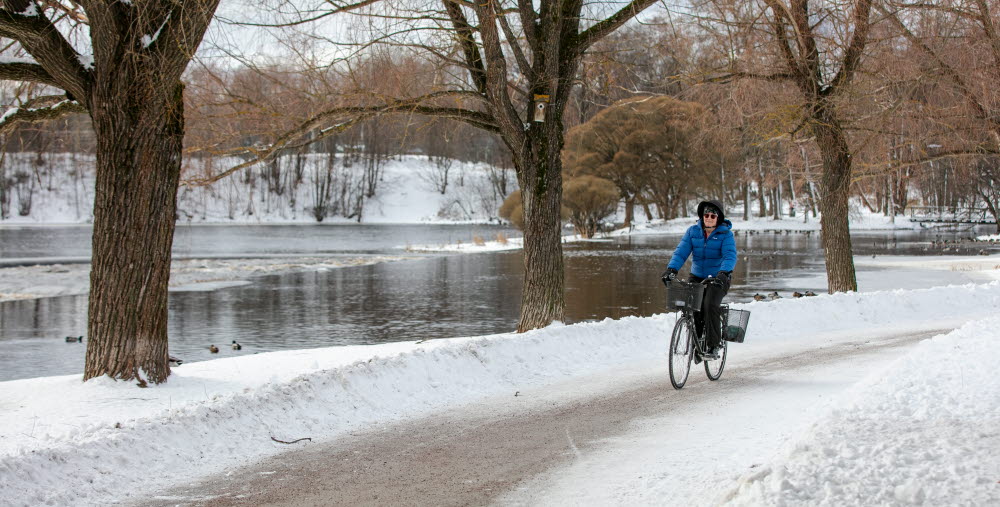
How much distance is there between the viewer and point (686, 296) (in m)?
8.83

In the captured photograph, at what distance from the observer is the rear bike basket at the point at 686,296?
882cm

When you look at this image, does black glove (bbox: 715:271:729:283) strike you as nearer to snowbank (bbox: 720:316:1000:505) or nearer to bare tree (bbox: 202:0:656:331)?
snowbank (bbox: 720:316:1000:505)

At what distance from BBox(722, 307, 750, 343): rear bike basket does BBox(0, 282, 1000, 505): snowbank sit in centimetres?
171

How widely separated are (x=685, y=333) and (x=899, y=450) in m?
3.72

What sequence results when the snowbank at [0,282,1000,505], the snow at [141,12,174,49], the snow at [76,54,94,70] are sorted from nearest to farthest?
the snowbank at [0,282,1000,505] < the snow at [141,12,174,49] < the snow at [76,54,94,70]

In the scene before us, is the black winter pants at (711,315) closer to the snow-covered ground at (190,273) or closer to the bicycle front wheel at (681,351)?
the bicycle front wheel at (681,351)

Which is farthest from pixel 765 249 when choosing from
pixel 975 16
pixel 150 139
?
pixel 150 139

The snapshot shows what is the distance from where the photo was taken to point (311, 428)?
24.1 ft

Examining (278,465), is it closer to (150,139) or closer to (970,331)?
(150,139)

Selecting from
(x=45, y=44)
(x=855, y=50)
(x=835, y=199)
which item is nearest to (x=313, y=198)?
(x=835, y=199)

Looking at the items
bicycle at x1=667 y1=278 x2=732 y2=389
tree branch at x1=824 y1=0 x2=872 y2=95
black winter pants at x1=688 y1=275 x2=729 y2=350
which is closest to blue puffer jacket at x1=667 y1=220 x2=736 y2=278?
black winter pants at x1=688 y1=275 x2=729 y2=350

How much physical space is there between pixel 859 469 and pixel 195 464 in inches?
179

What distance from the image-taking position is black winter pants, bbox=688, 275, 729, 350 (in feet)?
29.5

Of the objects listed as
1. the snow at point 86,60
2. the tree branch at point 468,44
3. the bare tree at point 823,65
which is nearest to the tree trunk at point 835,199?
the bare tree at point 823,65
